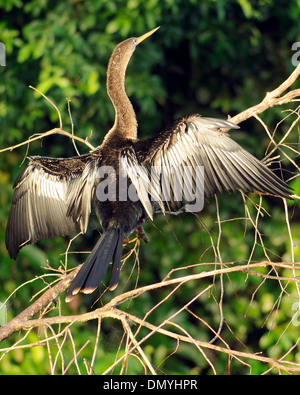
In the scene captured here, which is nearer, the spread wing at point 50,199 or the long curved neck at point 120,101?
the spread wing at point 50,199

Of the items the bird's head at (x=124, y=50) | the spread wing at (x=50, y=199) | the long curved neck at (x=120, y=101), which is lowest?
the spread wing at (x=50, y=199)

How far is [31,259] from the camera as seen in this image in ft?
12.7

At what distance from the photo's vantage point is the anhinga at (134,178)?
2105mm

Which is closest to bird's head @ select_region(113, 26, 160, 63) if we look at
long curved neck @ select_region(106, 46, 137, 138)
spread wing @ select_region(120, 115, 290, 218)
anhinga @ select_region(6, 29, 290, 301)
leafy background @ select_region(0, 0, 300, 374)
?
long curved neck @ select_region(106, 46, 137, 138)

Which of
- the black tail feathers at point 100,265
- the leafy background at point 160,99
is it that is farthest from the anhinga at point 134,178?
the leafy background at point 160,99

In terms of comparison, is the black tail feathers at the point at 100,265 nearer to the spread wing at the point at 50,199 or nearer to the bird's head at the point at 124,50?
the spread wing at the point at 50,199

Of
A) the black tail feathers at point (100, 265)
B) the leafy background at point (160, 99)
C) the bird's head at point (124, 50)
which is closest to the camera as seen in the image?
the black tail feathers at point (100, 265)

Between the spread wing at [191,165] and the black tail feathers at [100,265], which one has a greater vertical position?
the spread wing at [191,165]

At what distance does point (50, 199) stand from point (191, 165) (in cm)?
75

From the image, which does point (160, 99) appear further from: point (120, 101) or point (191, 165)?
point (191, 165)

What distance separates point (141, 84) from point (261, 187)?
2.03 metres

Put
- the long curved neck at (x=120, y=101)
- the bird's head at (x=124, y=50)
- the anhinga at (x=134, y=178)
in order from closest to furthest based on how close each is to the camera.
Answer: the anhinga at (x=134, y=178)
the long curved neck at (x=120, y=101)
the bird's head at (x=124, y=50)

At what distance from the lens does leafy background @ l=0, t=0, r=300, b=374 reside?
378 cm
